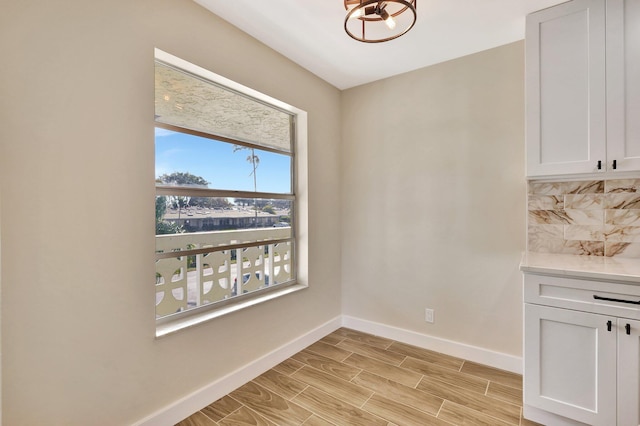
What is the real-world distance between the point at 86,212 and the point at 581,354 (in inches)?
103

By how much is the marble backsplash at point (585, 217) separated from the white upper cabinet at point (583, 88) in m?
0.36

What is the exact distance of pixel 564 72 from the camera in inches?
73.7

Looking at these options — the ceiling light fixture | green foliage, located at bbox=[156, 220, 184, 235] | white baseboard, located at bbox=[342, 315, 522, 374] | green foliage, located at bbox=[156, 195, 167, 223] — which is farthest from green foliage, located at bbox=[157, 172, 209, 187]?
white baseboard, located at bbox=[342, 315, 522, 374]

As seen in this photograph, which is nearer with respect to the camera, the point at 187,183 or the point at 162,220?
the point at 162,220

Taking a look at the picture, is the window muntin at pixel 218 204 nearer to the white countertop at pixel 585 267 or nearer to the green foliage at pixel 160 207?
the green foliage at pixel 160 207

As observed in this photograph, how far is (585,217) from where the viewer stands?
2090mm

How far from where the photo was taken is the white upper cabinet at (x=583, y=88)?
172cm

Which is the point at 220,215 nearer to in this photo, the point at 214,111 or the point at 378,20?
the point at 214,111

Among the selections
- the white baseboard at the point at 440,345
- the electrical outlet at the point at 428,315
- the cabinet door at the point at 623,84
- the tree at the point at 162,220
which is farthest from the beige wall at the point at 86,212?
the cabinet door at the point at 623,84

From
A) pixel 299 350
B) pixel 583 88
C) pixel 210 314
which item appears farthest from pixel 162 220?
pixel 583 88

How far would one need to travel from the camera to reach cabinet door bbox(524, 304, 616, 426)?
5.01 feet

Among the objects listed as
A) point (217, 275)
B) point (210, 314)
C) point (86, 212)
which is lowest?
point (210, 314)

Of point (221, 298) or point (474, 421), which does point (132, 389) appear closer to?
point (221, 298)

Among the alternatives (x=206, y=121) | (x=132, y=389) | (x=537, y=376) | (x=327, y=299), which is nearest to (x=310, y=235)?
(x=327, y=299)
